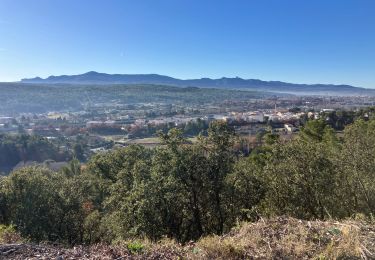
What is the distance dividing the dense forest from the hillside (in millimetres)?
5714

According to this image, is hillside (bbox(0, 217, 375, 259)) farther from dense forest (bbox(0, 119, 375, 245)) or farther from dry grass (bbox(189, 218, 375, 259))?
dense forest (bbox(0, 119, 375, 245))

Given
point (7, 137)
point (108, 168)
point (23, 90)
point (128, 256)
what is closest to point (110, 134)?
point (7, 137)

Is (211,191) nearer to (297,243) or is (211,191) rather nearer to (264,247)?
(264,247)

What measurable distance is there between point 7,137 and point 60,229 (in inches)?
2110

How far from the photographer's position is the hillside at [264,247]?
15.0ft

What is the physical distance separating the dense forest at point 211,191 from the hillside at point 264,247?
18.7ft

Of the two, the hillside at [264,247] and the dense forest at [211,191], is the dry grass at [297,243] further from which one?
the dense forest at [211,191]

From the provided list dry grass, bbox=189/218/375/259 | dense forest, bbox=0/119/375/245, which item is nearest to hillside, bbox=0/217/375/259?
dry grass, bbox=189/218/375/259

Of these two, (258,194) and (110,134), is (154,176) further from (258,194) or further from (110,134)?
(110,134)

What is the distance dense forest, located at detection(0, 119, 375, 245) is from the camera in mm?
11578

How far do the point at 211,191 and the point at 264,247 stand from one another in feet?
26.6

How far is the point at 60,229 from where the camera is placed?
1584 cm

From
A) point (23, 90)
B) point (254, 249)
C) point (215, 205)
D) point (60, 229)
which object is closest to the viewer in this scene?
point (254, 249)

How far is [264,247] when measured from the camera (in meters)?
4.81
